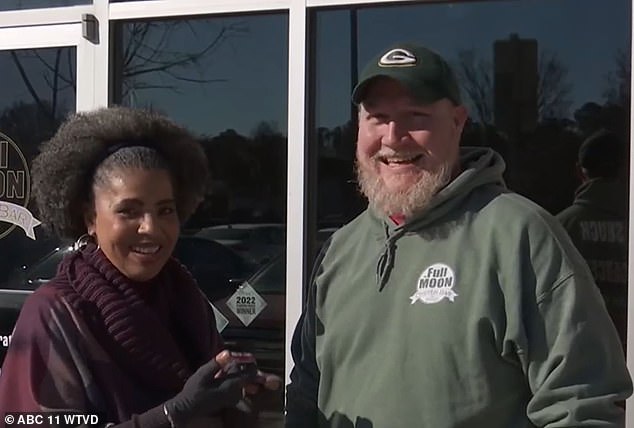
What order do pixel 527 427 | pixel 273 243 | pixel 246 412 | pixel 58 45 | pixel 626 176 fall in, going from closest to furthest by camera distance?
pixel 527 427
pixel 246 412
pixel 626 176
pixel 273 243
pixel 58 45

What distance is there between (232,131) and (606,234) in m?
1.46

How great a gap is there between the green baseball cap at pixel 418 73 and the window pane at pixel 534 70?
1.25 metres

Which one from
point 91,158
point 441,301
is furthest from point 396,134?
point 91,158

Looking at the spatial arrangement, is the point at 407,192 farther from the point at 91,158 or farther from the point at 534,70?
the point at 534,70

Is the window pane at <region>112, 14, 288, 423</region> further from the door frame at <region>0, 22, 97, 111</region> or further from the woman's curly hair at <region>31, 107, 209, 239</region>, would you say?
the woman's curly hair at <region>31, 107, 209, 239</region>

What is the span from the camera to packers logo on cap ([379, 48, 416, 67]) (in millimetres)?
2160

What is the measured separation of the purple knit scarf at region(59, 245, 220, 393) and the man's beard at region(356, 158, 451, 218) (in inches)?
20.9

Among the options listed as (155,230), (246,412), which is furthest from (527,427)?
(155,230)

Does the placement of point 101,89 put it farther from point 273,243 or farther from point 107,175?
point 107,175

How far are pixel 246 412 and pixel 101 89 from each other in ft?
7.00

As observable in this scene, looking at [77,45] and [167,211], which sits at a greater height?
[77,45]

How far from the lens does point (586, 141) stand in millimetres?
3350

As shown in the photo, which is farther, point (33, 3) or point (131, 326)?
point (33, 3)

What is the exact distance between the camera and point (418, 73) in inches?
84.3
